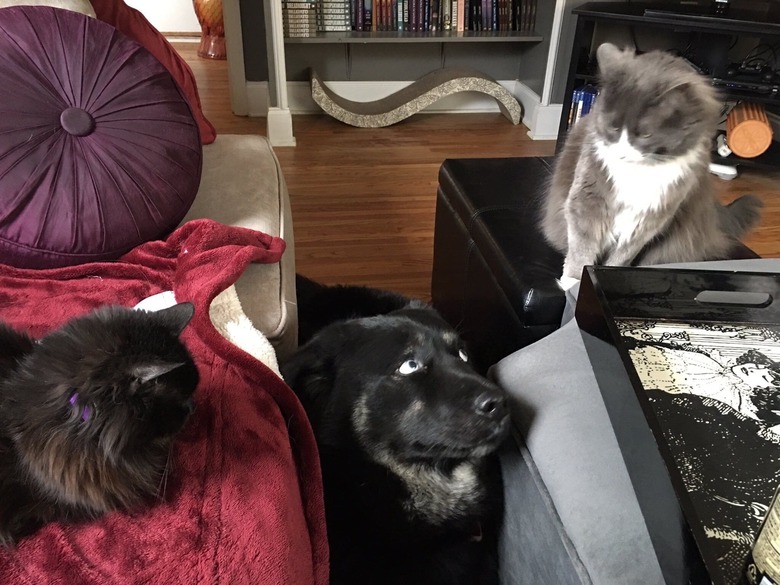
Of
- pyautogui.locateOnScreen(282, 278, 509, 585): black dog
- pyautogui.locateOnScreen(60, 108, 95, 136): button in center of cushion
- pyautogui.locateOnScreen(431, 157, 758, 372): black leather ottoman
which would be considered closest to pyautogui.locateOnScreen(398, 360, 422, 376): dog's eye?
pyautogui.locateOnScreen(282, 278, 509, 585): black dog

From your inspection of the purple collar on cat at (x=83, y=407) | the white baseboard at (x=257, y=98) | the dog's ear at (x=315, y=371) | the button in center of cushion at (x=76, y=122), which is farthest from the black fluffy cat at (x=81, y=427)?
the white baseboard at (x=257, y=98)

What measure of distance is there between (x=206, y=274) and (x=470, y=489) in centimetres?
62

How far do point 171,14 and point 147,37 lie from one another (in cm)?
482

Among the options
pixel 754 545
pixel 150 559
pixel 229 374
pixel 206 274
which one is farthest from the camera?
pixel 206 274

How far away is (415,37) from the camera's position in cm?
368

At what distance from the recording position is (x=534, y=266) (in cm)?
146

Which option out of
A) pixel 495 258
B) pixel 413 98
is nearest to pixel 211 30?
pixel 413 98

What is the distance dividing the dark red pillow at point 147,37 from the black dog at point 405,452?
0.83 metres

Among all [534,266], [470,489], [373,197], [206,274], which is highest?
[206,274]

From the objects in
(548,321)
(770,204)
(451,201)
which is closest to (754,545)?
(548,321)

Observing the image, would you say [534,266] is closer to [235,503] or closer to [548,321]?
[548,321]

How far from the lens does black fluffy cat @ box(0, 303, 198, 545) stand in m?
0.72

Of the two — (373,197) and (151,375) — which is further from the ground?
(151,375)

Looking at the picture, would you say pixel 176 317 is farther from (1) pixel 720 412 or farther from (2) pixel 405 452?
(1) pixel 720 412
